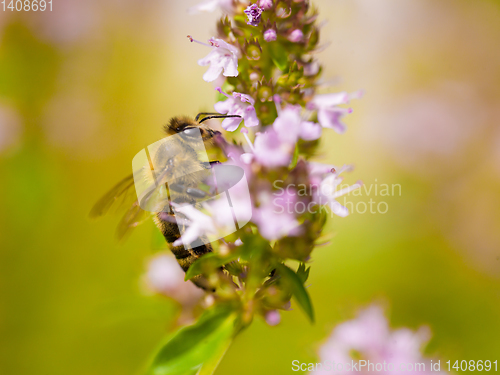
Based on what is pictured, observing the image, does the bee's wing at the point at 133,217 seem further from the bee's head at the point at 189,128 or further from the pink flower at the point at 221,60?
the pink flower at the point at 221,60

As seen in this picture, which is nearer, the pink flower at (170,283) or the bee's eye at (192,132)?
the bee's eye at (192,132)

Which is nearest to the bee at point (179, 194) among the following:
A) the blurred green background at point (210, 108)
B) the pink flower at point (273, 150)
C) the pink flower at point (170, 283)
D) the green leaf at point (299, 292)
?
the pink flower at point (273, 150)

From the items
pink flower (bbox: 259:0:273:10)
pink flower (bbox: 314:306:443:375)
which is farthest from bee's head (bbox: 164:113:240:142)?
pink flower (bbox: 314:306:443:375)

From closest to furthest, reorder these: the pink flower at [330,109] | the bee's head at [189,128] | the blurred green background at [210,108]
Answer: the pink flower at [330,109] < the bee's head at [189,128] < the blurred green background at [210,108]

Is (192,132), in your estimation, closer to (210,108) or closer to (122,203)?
(122,203)

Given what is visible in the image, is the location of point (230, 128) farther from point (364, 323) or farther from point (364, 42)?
point (364, 42)

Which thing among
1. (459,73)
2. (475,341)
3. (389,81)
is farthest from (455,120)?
(475,341)

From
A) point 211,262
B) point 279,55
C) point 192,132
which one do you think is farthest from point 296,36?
point 211,262
